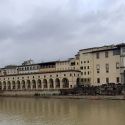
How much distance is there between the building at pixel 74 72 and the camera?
7681 cm

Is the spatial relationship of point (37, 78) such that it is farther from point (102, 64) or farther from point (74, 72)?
point (102, 64)

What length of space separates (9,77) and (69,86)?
22.6 meters

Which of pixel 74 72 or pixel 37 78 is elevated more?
pixel 74 72

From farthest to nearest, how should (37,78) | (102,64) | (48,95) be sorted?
(37,78) < (48,95) < (102,64)

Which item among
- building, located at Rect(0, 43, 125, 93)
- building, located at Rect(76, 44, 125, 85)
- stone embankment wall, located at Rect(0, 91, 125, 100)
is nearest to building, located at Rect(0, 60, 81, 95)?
building, located at Rect(0, 43, 125, 93)

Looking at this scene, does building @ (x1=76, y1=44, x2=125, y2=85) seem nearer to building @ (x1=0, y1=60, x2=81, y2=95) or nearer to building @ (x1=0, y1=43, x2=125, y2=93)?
building @ (x1=0, y1=43, x2=125, y2=93)

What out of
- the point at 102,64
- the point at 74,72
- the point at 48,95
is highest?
the point at 102,64

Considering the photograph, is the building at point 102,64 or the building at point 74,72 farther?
the building at point 74,72

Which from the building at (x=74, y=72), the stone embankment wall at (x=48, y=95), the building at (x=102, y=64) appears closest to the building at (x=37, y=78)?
the building at (x=74, y=72)

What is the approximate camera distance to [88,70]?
82.8 m

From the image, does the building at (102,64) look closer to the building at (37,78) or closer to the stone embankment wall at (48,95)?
the building at (37,78)

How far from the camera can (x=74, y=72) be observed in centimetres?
8369

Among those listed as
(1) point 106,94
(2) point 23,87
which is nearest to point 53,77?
(2) point 23,87

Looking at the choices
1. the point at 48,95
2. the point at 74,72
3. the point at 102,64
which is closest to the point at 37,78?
the point at 48,95
